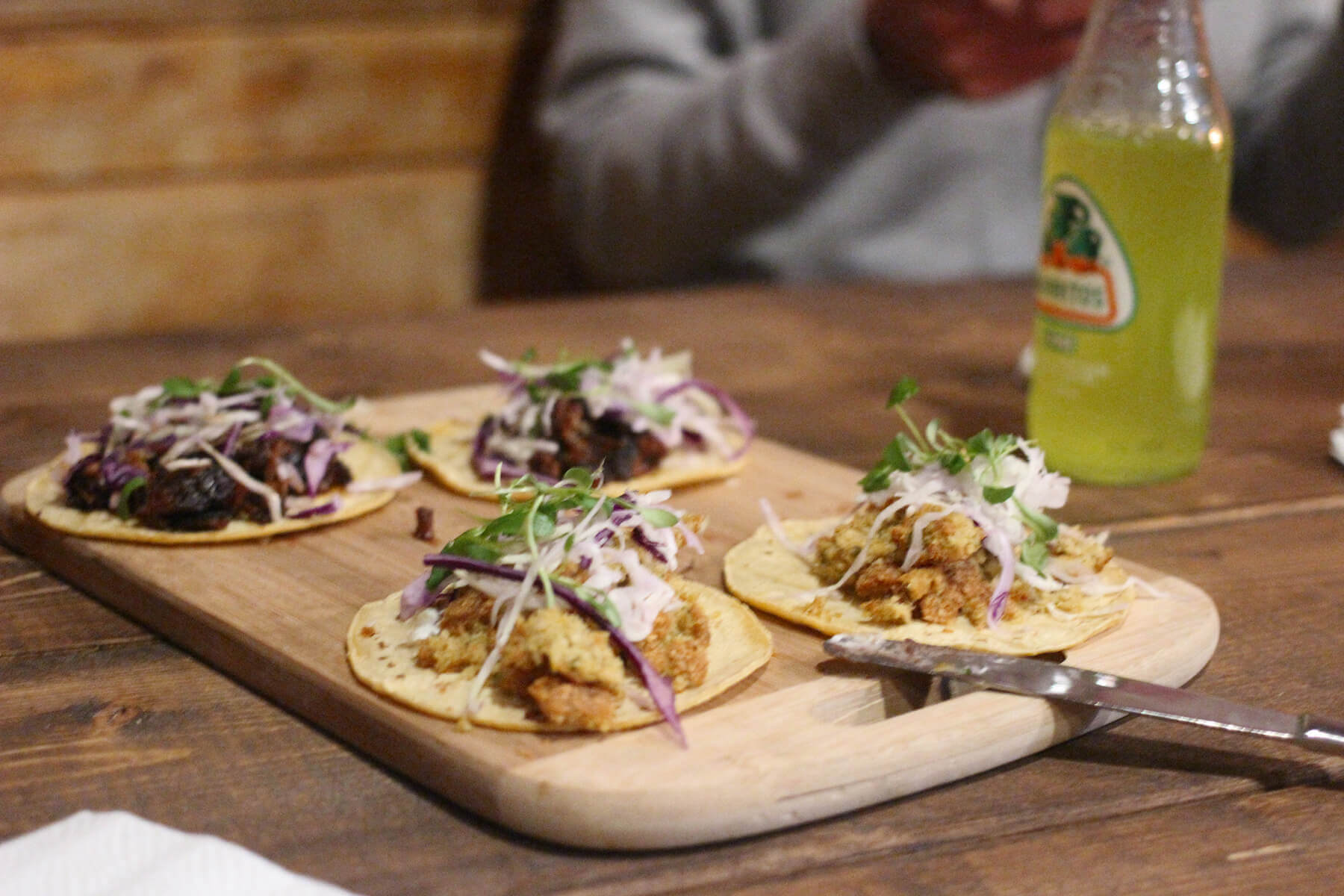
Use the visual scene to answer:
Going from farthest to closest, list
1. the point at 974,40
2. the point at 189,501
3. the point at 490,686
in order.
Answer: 1. the point at 974,40
2. the point at 189,501
3. the point at 490,686

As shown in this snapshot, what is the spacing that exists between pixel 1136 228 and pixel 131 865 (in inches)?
65.2

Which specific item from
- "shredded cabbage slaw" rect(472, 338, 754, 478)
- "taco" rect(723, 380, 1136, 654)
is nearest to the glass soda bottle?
"taco" rect(723, 380, 1136, 654)

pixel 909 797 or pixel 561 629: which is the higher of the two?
pixel 561 629

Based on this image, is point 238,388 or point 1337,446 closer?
point 238,388

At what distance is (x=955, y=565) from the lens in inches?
→ 68.1

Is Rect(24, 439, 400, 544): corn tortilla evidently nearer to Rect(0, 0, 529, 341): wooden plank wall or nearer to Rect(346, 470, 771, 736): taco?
Rect(346, 470, 771, 736): taco

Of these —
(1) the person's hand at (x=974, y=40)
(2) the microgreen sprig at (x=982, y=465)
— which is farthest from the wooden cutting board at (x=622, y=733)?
(1) the person's hand at (x=974, y=40)

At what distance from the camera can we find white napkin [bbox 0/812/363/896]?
1227mm

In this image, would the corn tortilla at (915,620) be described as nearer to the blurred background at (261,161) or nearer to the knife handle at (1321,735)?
the knife handle at (1321,735)

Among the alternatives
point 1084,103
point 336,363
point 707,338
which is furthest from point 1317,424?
point 336,363

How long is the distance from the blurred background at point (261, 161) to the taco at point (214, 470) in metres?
2.87

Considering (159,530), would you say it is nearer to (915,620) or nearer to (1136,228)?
(915,620)

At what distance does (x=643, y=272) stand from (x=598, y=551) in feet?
10.3

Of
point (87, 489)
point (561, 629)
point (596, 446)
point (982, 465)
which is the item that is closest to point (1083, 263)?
point (982, 465)
